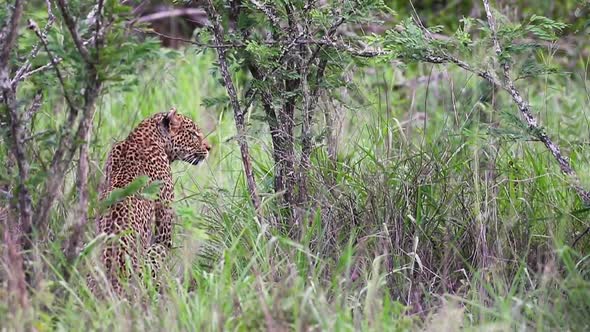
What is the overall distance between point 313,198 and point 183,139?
3.79 ft

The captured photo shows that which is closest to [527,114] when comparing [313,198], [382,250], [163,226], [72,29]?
[382,250]

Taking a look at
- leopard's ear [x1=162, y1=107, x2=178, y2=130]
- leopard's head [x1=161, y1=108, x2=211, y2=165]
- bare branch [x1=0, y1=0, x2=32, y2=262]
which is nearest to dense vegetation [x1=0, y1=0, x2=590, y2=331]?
bare branch [x1=0, y1=0, x2=32, y2=262]

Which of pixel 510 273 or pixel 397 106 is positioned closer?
pixel 510 273

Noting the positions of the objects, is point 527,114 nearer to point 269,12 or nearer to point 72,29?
point 269,12

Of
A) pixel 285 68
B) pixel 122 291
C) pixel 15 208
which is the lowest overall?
pixel 122 291

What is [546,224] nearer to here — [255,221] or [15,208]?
[255,221]

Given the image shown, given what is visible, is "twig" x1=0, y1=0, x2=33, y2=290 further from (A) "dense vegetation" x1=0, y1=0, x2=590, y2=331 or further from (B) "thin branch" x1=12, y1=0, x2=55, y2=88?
(B) "thin branch" x1=12, y1=0, x2=55, y2=88

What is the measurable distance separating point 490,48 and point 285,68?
38.2 inches

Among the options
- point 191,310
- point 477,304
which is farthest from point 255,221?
point 477,304

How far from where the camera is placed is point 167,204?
554 centimetres

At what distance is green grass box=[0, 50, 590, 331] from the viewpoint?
13.2ft

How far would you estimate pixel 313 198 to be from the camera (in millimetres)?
5203

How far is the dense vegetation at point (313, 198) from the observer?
4082 mm

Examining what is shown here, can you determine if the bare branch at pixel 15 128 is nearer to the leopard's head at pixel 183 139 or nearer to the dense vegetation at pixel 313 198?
the dense vegetation at pixel 313 198
